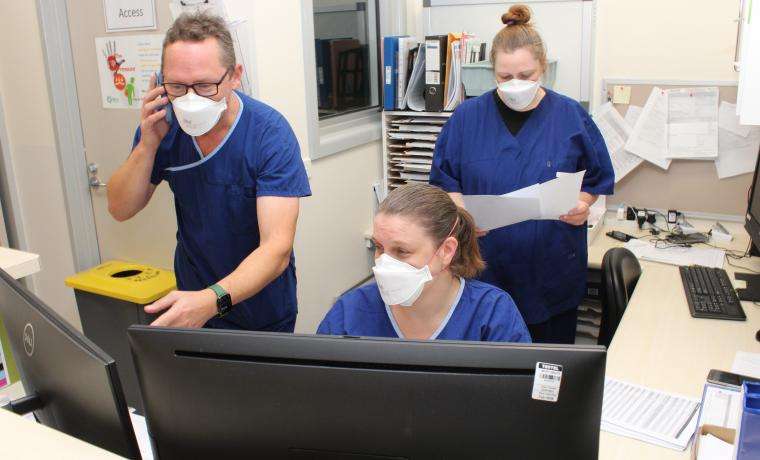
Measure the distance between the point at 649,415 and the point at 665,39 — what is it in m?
1.96

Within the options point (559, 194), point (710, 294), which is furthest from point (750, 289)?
point (559, 194)

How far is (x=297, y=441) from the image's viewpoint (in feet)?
2.56

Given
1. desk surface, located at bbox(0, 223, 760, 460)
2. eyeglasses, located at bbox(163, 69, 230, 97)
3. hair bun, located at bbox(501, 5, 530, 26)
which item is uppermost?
hair bun, located at bbox(501, 5, 530, 26)

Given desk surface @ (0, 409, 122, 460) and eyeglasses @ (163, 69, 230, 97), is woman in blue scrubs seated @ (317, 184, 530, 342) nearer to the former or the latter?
eyeglasses @ (163, 69, 230, 97)

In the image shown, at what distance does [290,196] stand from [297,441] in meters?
0.95

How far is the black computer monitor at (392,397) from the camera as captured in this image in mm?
739

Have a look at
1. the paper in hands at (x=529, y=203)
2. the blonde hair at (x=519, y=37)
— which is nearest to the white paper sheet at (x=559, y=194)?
the paper in hands at (x=529, y=203)

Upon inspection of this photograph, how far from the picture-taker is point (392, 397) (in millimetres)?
746

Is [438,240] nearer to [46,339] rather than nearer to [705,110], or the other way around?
[46,339]

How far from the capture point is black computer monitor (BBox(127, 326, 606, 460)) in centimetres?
74

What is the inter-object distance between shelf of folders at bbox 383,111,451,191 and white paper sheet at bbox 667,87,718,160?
101cm

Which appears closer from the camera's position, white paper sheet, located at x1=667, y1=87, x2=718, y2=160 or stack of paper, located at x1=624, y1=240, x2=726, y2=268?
stack of paper, located at x1=624, y1=240, x2=726, y2=268

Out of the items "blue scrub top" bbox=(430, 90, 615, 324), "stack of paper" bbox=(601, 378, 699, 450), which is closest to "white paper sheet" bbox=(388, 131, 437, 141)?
"blue scrub top" bbox=(430, 90, 615, 324)

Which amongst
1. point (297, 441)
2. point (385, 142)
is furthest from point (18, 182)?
point (297, 441)
